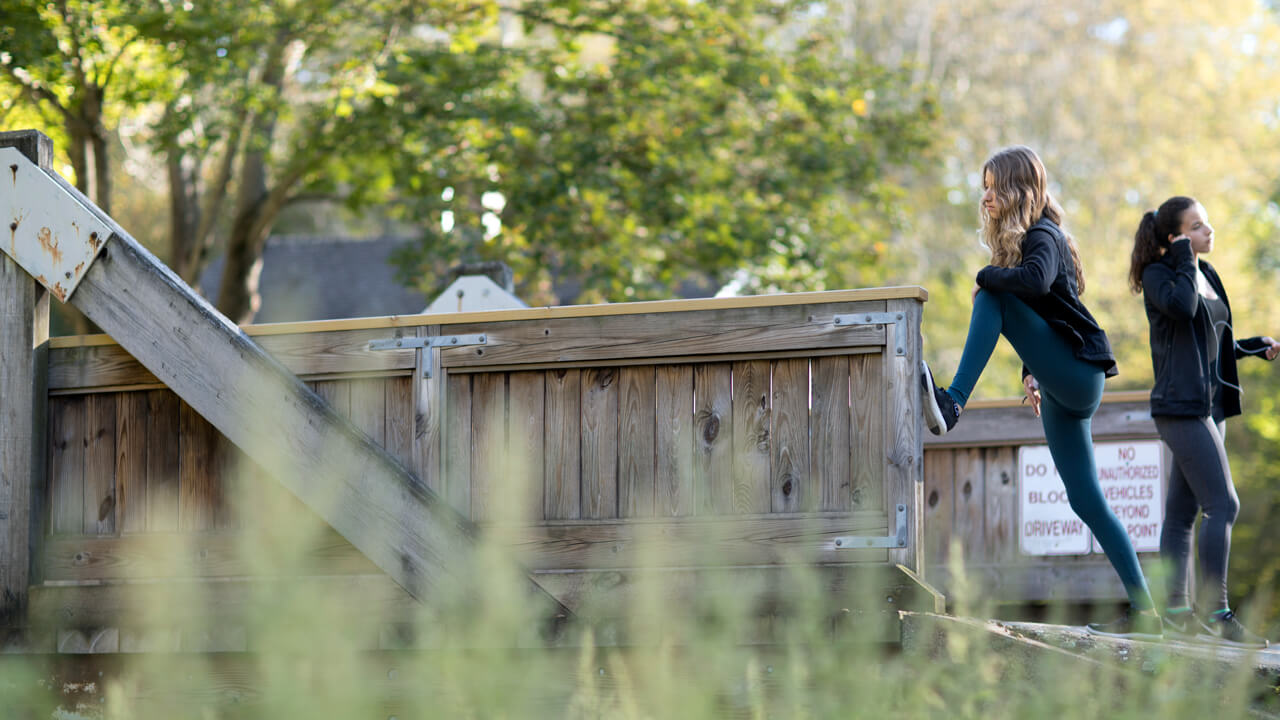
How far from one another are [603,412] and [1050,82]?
21.9 meters

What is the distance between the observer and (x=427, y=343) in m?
4.80

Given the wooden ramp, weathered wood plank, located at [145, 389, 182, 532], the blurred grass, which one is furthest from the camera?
weathered wood plank, located at [145, 389, 182, 532]

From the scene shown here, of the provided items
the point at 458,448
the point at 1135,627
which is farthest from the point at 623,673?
the point at 1135,627

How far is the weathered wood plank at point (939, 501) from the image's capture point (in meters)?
7.52

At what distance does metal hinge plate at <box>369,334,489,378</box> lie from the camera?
4746 millimetres

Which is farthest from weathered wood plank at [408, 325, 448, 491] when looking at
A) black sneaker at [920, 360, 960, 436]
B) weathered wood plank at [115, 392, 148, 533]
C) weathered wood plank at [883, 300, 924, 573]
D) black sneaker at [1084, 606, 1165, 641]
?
black sneaker at [1084, 606, 1165, 641]

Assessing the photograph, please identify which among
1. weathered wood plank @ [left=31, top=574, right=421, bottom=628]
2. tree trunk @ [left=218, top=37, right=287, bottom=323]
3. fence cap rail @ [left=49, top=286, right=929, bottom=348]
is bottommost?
weathered wood plank @ [left=31, top=574, right=421, bottom=628]

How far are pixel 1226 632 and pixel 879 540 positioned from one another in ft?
4.27

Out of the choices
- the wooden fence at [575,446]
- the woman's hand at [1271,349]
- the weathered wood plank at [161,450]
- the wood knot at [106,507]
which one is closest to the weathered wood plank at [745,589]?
the wooden fence at [575,446]

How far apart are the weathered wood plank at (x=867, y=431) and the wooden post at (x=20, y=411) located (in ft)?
10.8

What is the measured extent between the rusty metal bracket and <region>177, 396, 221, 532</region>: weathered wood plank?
704 mm

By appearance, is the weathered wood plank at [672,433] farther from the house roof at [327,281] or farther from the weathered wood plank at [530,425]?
the house roof at [327,281]

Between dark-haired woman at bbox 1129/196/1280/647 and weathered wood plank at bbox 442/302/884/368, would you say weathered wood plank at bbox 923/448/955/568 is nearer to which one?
dark-haired woman at bbox 1129/196/1280/647

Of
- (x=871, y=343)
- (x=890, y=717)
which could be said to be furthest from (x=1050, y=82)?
(x=890, y=717)
